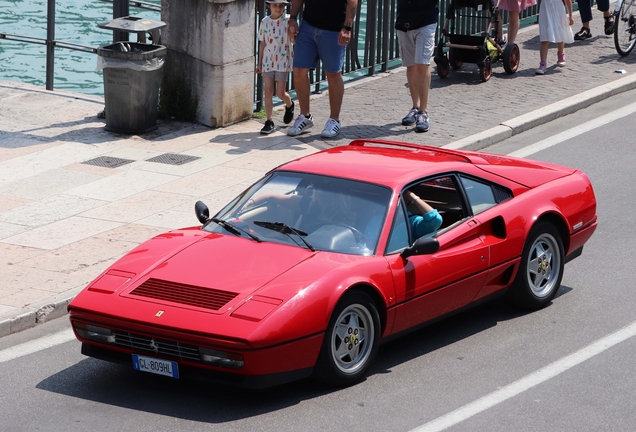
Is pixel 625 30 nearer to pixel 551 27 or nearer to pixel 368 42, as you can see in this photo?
pixel 551 27

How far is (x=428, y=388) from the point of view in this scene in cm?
687

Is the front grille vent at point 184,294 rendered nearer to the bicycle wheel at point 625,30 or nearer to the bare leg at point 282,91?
the bare leg at point 282,91

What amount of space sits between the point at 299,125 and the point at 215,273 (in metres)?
6.91

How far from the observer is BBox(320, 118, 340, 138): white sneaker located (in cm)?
1330

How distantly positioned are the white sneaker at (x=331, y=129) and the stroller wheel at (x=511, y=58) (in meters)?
3.73

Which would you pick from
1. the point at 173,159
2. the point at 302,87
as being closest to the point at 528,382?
the point at 173,159

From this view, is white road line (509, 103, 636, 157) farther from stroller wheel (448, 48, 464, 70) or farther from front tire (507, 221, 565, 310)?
front tire (507, 221, 565, 310)

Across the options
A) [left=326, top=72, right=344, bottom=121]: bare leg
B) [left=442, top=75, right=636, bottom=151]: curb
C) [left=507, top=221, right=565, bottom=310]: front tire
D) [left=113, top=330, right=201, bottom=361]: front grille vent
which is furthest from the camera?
[left=326, top=72, right=344, bottom=121]: bare leg

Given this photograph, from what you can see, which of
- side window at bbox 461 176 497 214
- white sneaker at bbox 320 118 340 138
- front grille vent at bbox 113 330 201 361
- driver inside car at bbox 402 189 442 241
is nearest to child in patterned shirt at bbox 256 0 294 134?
white sneaker at bbox 320 118 340 138

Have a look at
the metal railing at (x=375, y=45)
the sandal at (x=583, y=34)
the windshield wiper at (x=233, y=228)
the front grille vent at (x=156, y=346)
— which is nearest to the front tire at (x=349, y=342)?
the front grille vent at (x=156, y=346)

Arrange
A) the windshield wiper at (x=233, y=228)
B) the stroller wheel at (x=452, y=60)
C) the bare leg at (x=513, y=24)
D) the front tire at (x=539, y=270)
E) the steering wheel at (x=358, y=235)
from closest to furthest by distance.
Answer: the steering wheel at (x=358, y=235), the windshield wiper at (x=233, y=228), the front tire at (x=539, y=270), the stroller wheel at (x=452, y=60), the bare leg at (x=513, y=24)

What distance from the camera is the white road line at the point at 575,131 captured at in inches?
507

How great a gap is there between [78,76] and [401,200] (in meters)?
13.3

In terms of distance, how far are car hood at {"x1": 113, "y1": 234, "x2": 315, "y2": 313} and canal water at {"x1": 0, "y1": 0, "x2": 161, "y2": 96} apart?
11796 millimetres
